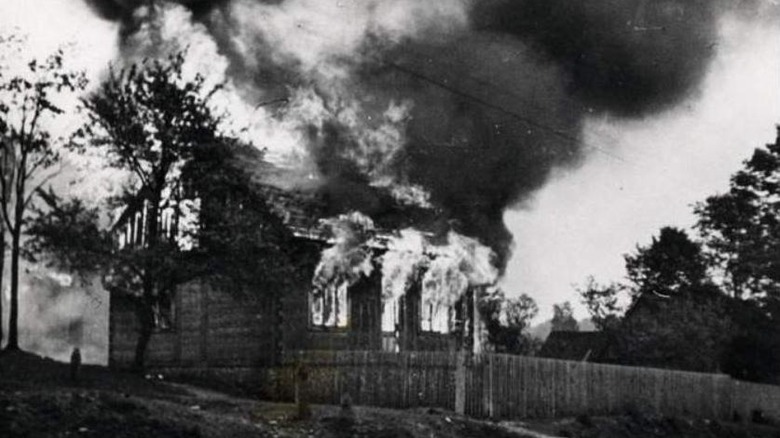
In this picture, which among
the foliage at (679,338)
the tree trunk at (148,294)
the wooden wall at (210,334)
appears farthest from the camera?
the foliage at (679,338)

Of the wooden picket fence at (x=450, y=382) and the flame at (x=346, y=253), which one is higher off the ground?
the flame at (x=346, y=253)

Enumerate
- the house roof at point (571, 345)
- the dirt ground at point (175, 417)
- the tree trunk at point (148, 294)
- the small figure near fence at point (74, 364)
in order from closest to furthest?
the dirt ground at point (175, 417)
the small figure near fence at point (74, 364)
the tree trunk at point (148, 294)
the house roof at point (571, 345)

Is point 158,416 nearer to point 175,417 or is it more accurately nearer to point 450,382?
point 175,417

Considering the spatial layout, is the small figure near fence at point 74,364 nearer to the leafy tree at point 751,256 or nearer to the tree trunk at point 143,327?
the tree trunk at point 143,327

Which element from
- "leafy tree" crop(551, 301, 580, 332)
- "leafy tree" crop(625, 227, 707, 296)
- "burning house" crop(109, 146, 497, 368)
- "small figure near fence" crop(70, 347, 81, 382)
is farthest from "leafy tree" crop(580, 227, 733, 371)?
"leafy tree" crop(551, 301, 580, 332)

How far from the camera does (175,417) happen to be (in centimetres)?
1595

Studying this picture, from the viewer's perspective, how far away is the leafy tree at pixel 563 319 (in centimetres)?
13200

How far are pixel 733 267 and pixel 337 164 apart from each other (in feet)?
102

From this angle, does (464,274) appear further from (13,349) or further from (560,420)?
(13,349)

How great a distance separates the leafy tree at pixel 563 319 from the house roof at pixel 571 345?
6955 centimetres

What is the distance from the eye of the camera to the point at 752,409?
39812 mm

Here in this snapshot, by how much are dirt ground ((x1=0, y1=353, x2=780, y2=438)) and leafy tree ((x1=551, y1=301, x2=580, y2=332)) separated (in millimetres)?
107078

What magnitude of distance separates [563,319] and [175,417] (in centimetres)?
13059

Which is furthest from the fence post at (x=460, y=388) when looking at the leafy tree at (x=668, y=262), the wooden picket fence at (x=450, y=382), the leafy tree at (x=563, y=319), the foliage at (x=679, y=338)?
the leafy tree at (x=563, y=319)
